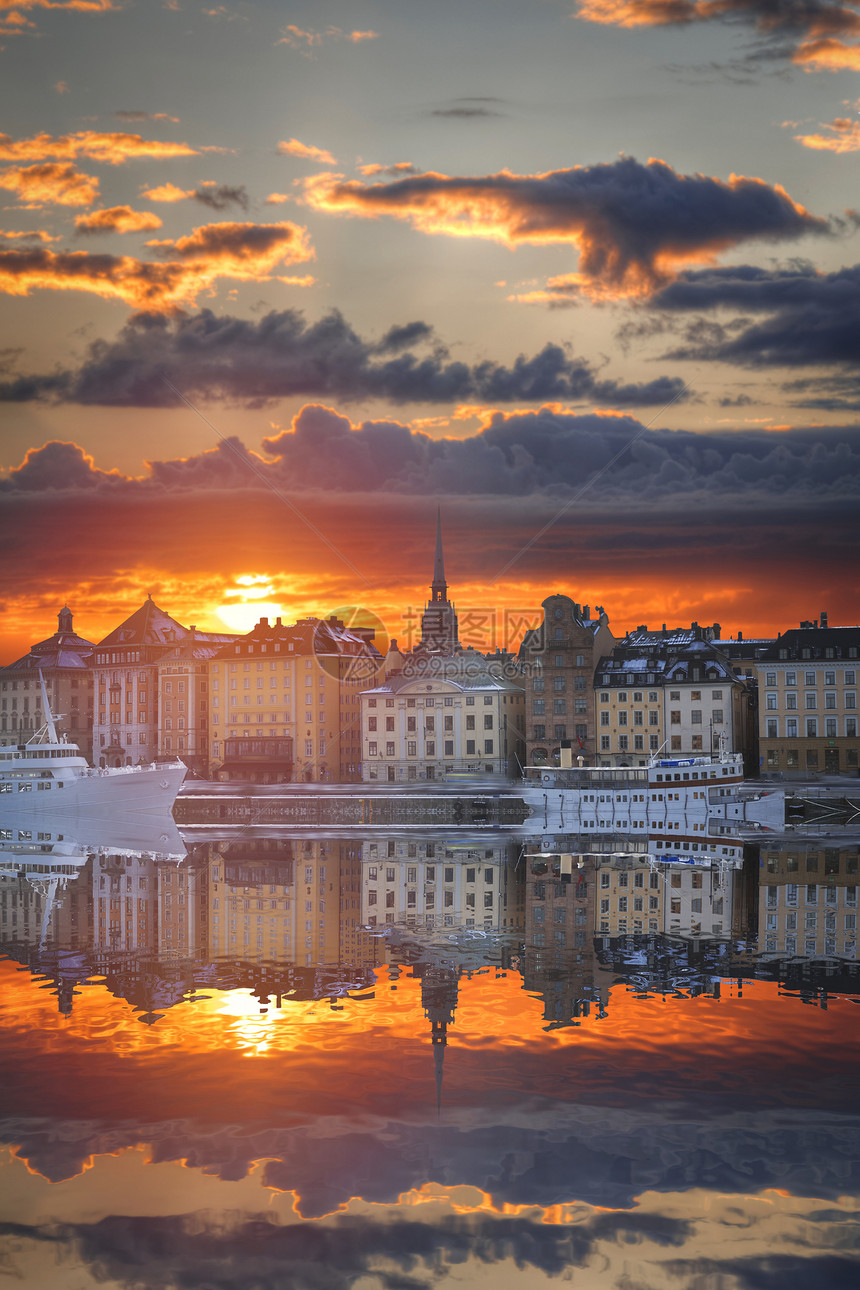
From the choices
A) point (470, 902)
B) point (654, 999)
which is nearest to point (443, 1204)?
point (654, 999)

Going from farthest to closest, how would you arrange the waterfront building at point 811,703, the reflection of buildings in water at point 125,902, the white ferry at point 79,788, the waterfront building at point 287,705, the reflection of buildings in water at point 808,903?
1. the waterfront building at point 287,705
2. the waterfront building at point 811,703
3. the white ferry at point 79,788
4. the reflection of buildings in water at point 125,902
5. the reflection of buildings in water at point 808,903

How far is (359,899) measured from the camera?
186 feet

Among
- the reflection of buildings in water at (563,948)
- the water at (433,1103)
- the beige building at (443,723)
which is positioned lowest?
the reflection of buildings in water at (563,948)

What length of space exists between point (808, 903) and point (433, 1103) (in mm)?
31810

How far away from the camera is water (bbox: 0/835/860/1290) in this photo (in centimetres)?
1848

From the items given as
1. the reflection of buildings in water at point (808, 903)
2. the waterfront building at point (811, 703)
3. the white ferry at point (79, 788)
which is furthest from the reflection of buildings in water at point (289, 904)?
the waterfront building at point (811, 703)

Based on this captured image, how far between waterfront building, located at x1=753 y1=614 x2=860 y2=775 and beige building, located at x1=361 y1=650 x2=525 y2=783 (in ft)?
101

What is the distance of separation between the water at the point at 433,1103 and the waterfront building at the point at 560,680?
8586 centimetres

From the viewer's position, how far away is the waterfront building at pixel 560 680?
5290 inches

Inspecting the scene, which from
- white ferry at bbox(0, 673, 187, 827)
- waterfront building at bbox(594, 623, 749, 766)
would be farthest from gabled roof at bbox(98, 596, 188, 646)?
waterfront building at bbox(594, 623, 749, 766)

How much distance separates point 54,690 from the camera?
181 metres

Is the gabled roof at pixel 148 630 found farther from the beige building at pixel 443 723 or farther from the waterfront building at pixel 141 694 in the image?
the beige building at pixel 443 723

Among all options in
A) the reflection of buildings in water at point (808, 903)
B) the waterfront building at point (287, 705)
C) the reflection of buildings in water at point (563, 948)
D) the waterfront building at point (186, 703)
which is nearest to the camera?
the reflection of buildings in water at point (563, 948)

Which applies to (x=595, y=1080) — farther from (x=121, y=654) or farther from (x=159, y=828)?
(x=121, y=654)
